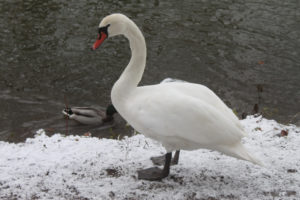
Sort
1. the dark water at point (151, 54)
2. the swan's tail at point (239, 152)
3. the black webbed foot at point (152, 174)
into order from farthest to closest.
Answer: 1. the dark water at point (151, 54)
2. the black webbed foot at point (152, 174)
3. the swan's tail at point (239, 152)

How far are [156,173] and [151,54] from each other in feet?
20.6

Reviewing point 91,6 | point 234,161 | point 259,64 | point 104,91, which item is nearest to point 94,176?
point 234,161

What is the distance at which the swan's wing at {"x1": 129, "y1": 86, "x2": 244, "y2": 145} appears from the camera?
12.8 feet

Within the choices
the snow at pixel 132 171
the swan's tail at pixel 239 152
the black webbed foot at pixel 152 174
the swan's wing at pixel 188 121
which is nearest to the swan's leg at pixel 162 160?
the snow at pixel 132 171

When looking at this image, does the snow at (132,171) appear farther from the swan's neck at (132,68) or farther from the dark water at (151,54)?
the dark water at (151,54)

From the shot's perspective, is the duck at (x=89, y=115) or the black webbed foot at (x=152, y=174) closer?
the black webbed foot at (x=152, y=174)

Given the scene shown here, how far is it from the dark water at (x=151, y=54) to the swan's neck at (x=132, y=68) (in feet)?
11.8

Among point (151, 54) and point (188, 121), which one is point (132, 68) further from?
point (151, 54)

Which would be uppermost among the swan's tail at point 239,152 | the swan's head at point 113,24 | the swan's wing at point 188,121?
the swan's head at point 113,24

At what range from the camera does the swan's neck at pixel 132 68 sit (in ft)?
14.2

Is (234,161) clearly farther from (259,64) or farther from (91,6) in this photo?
(91,6)

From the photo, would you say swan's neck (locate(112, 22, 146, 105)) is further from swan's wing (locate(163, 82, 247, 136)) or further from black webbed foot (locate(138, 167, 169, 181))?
black webbed foot (locate(138, 167, 169, 181))

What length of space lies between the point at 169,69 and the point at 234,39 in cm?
258

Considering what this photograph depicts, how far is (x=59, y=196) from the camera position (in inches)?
153
